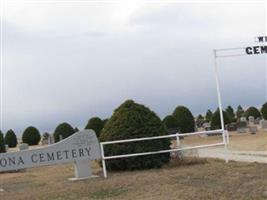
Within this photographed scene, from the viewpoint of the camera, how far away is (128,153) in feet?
50.2

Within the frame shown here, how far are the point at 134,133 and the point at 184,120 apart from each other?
26337 mm

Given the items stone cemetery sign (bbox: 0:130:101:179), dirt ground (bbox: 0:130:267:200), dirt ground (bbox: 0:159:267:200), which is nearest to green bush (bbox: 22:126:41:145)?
dirt ground (bbox: 0:130:267:200)

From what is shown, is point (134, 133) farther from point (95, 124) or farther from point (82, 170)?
point (95, 124)

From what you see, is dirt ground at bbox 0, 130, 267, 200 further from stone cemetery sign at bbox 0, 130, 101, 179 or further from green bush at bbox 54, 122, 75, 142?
green bush at bbox 54, 122, 75, 142

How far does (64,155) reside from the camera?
14.4m

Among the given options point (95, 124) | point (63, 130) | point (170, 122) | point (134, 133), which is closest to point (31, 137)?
point (63, 130)

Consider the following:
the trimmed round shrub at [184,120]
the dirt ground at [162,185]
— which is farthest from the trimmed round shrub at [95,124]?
the dirt ground at [162,185]

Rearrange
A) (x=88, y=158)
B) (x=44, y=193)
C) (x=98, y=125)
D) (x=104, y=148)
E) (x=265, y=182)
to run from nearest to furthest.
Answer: (x=265, y=182) → (x=44, y=193) → (x=88, y=158) → (x=104, y=148) → (x=98, y=125)

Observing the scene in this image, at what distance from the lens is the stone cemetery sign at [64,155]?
14211 mm

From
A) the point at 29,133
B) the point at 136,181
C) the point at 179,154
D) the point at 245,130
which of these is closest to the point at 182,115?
the point at 245,130

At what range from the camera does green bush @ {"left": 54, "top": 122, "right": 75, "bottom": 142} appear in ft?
141

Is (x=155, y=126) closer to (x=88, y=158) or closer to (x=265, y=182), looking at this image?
(x=88, y=158)

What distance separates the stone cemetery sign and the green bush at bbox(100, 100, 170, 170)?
97 cm

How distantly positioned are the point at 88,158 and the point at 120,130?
160 cm
